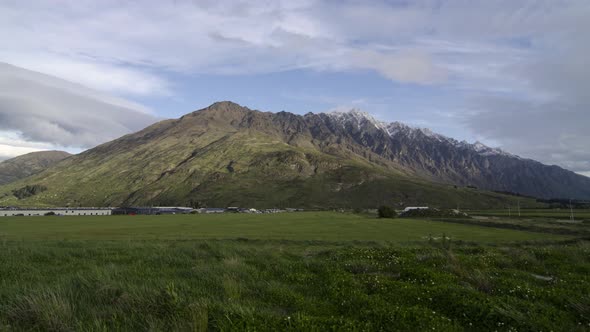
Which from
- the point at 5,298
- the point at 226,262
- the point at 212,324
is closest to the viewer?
the point at 212,324

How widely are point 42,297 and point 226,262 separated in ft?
21.4

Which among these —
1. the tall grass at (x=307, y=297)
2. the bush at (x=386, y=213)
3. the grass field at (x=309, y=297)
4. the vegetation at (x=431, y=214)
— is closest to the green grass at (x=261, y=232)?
the grass field at (x=309, y=297)

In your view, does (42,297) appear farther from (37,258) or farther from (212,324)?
(37,258)

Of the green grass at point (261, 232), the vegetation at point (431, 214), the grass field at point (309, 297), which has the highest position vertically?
the grass field at point (309, 297)

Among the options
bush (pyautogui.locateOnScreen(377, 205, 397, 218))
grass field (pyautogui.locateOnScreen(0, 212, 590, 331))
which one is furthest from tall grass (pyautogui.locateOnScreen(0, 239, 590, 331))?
bush (pyautogui.locateOnScreen(377, 205, 397, 218))

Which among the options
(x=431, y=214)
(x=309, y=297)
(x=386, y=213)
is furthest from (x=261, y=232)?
(x=431, y=214)

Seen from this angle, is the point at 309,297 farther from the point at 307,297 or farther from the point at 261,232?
the point at 261,232

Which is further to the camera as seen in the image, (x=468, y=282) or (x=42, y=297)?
(x=468, y=282)

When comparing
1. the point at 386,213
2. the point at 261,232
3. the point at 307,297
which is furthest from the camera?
the point at 386,213

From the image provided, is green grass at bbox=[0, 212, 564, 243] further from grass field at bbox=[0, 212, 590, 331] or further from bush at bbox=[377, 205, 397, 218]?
bush at bbox=[377, 205, 397, 218]

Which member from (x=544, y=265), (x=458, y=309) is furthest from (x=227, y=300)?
(x=544, y=265)

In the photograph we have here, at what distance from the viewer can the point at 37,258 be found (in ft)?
62.1

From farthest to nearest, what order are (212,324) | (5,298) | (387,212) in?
(387,212) < (5,298) < (212,324)

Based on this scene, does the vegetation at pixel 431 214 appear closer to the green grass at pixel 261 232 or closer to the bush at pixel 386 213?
the bush at pixel 386 213
